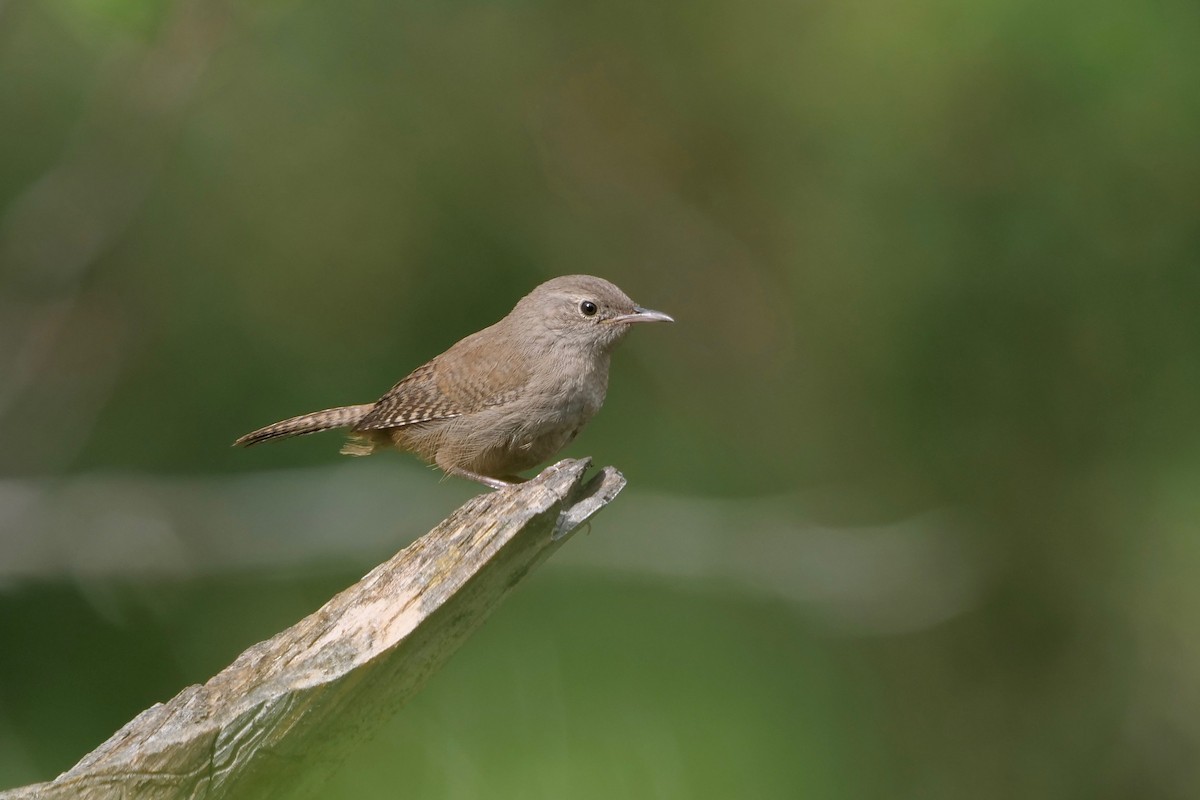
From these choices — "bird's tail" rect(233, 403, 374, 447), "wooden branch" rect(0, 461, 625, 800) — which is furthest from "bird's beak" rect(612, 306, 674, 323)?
"wooden branch" rect(0, 461, 625, 800)

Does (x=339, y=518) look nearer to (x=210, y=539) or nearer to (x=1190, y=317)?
(x=210, y=539)

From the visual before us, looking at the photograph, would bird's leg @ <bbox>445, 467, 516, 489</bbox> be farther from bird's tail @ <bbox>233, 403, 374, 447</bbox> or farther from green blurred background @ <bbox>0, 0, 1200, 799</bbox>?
green blurred background @ <bbox>0, 0, 1200, 799</bbox>

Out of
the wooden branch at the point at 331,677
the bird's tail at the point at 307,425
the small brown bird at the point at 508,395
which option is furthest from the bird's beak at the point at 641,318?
the wooden branch at the point at 331,677

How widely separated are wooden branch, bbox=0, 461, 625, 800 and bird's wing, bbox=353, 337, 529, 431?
157 centimetres

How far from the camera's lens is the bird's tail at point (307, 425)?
418 cm

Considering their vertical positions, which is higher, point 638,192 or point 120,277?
point 120,277

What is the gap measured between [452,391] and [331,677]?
231cm

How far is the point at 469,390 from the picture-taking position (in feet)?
13.7

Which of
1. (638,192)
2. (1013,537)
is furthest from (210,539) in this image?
(1013,537)

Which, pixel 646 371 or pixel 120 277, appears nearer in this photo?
pixel 120 277

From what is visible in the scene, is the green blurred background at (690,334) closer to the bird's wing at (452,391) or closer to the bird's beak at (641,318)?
the bird's wing at (452,391)

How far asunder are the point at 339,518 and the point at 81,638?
133cm

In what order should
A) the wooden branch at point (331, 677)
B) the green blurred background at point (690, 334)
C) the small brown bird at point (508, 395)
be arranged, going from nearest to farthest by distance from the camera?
the wooden branch at point (331, 677), the small brown bird at point (508, 395), the green blurred background at point (690, 334)

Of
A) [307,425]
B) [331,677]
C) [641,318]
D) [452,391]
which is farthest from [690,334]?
[331,677]
